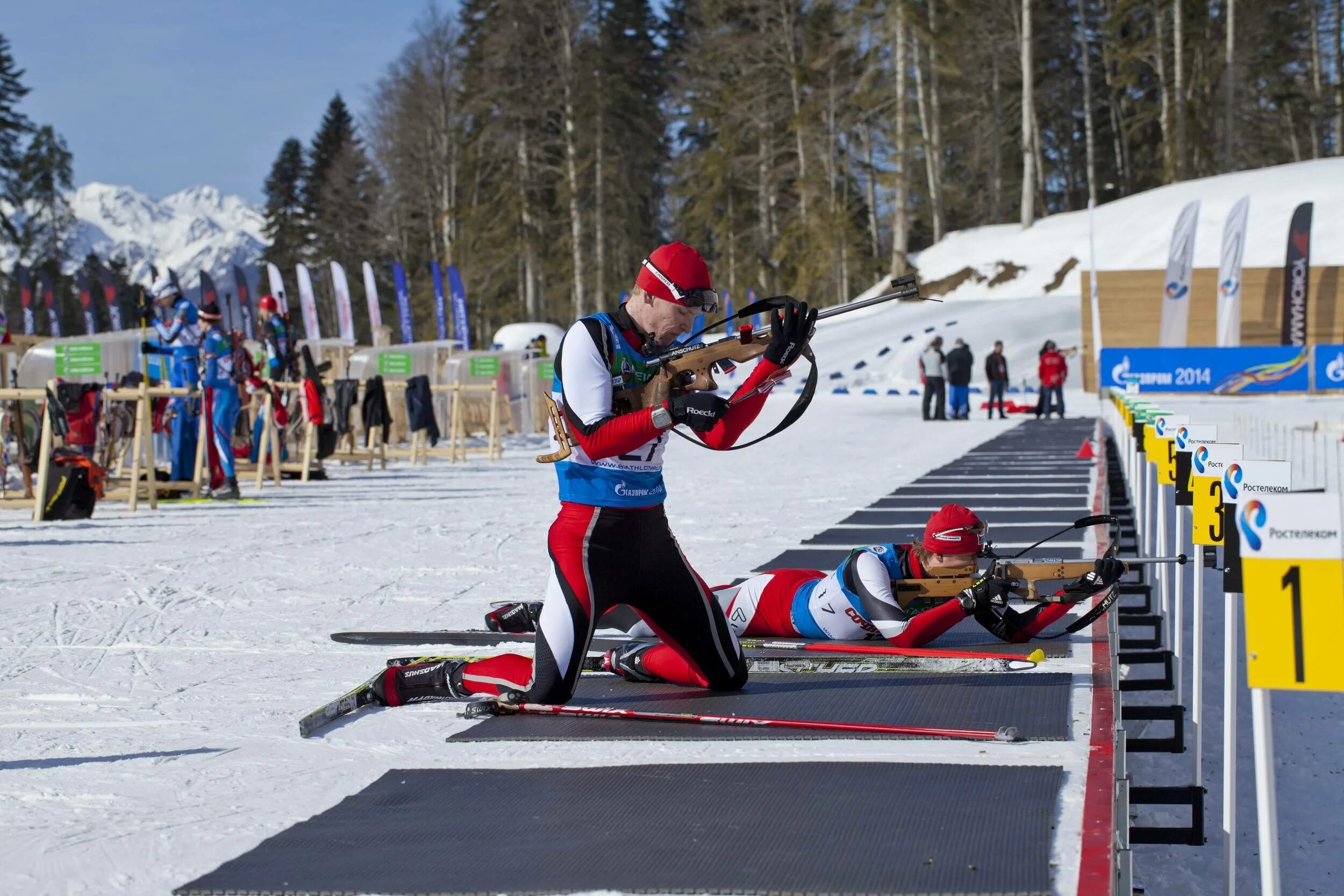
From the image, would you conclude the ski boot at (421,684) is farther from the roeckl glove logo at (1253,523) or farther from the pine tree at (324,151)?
the pine tree at (324,151)

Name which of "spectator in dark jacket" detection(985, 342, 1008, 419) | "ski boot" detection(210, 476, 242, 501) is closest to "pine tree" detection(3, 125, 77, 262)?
"spectator in dark jacket" detection(985, 342, 1008, 419)

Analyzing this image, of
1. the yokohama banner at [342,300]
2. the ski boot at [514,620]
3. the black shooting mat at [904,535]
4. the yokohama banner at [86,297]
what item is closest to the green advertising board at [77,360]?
the black shooting mat at [904,535]

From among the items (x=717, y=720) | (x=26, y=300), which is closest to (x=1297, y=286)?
(x=26, y=300)

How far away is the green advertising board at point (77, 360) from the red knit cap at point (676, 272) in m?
8.34

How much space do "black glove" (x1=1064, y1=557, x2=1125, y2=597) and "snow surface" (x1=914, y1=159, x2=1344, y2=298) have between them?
33941 mm

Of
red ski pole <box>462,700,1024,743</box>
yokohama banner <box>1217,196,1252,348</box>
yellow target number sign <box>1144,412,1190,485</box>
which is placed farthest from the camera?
yokohama banner <box>1217,196,1252,348</box>

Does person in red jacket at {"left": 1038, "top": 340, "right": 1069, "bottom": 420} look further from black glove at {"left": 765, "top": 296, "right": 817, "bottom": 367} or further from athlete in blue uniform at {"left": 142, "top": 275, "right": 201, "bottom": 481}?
black glove at {"left": 765, "top": 296, "right": 817, "bottom": 367}

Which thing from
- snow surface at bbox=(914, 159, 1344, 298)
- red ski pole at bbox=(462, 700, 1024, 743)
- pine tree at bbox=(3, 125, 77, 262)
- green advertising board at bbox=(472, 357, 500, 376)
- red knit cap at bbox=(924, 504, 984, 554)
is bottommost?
red ski pole at bbox=(462, 700, 1024, 743)

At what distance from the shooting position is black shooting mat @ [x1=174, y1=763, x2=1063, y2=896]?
290cm

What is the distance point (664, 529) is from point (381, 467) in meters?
13.7

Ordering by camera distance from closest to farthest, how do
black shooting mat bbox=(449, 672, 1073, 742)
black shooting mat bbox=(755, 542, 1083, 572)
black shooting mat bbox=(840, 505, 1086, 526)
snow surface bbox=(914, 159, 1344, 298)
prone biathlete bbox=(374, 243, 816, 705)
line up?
black shooting mat bbox=(449, 672, 1073, 742) → prone biathlete bbox=(374, 243, 816, 705) → black shooting mat bbox=(755, 542, 1083, 572) → black shooting mat bbox=(840, 505, 1086, 526) → snow surface bbox=(914, 159, 1344, 298)

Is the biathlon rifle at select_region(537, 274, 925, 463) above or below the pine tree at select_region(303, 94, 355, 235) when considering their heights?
below

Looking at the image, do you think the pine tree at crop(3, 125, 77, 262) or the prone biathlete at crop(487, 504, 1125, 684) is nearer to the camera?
the prone biathlete at crop(487, 504, 1125, 684)

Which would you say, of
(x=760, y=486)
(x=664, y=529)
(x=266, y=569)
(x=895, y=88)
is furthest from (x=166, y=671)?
(x=895, y=88)
